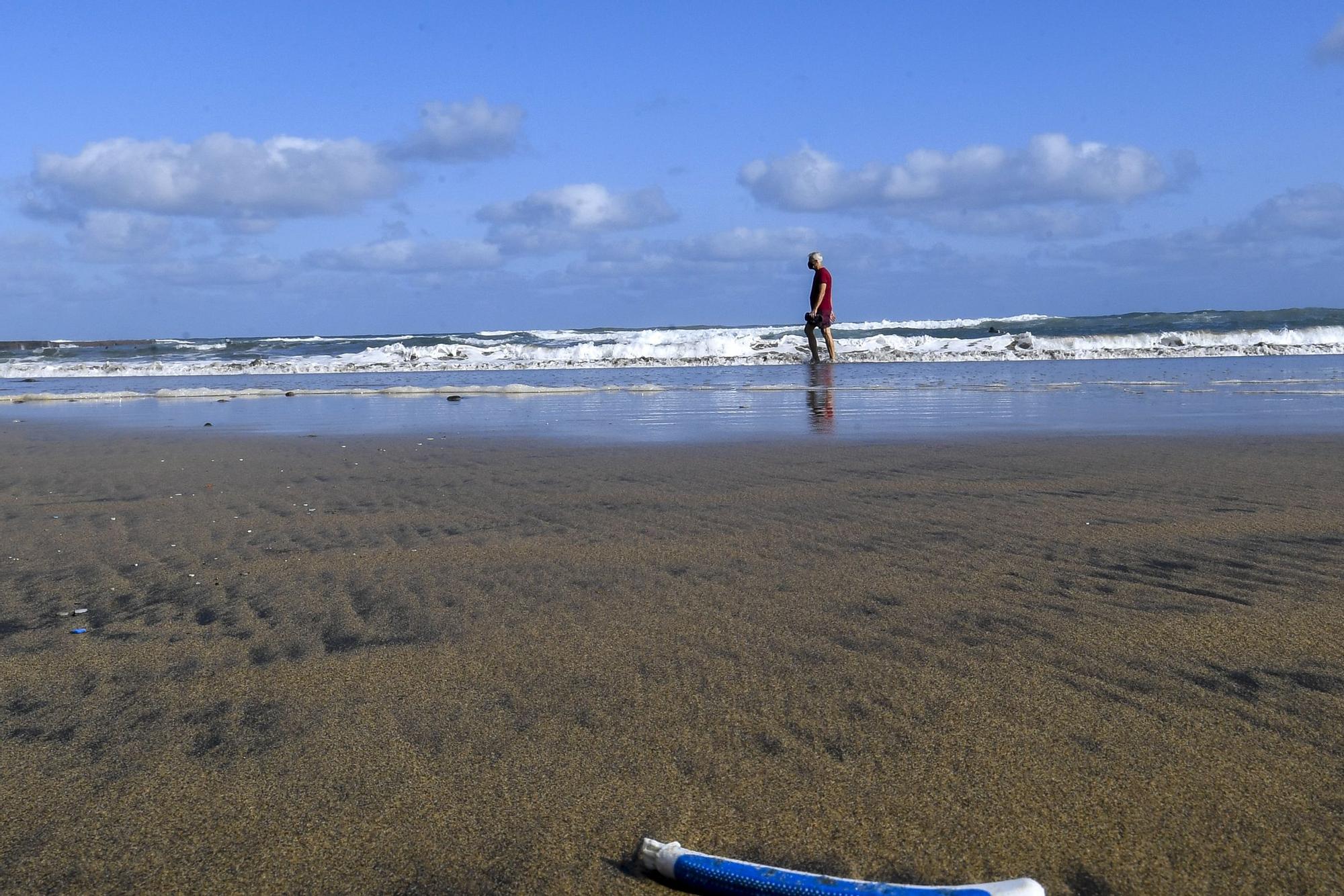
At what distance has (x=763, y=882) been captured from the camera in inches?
54.1

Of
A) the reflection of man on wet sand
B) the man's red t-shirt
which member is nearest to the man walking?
the man's red t-shirt

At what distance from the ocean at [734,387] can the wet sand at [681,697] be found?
12.0 ft

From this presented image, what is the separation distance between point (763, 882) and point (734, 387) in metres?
12.5

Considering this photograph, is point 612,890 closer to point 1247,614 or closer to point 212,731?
point 212,731

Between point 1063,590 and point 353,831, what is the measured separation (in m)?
2.03

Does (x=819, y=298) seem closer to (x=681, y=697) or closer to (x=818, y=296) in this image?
(x=818, y=296)

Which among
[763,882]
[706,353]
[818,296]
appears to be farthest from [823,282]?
[763,882]

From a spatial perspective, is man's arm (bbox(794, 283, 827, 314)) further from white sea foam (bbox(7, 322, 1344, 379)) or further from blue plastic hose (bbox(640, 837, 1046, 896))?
blue plastic hose (bbox(640, 837, 1046, 896))

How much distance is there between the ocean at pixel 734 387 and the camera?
27.3 feet

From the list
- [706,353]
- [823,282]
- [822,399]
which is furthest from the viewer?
[706,353]

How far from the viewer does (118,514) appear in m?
4.60

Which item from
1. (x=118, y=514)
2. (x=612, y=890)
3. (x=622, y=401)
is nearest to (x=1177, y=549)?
(x=612, y=890)

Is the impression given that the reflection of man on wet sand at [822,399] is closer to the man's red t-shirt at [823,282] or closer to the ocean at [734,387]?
the ocean at [734,387]

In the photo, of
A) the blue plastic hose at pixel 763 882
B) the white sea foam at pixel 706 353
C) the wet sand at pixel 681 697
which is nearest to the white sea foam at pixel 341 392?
the white sea foam at pixel 706 353
